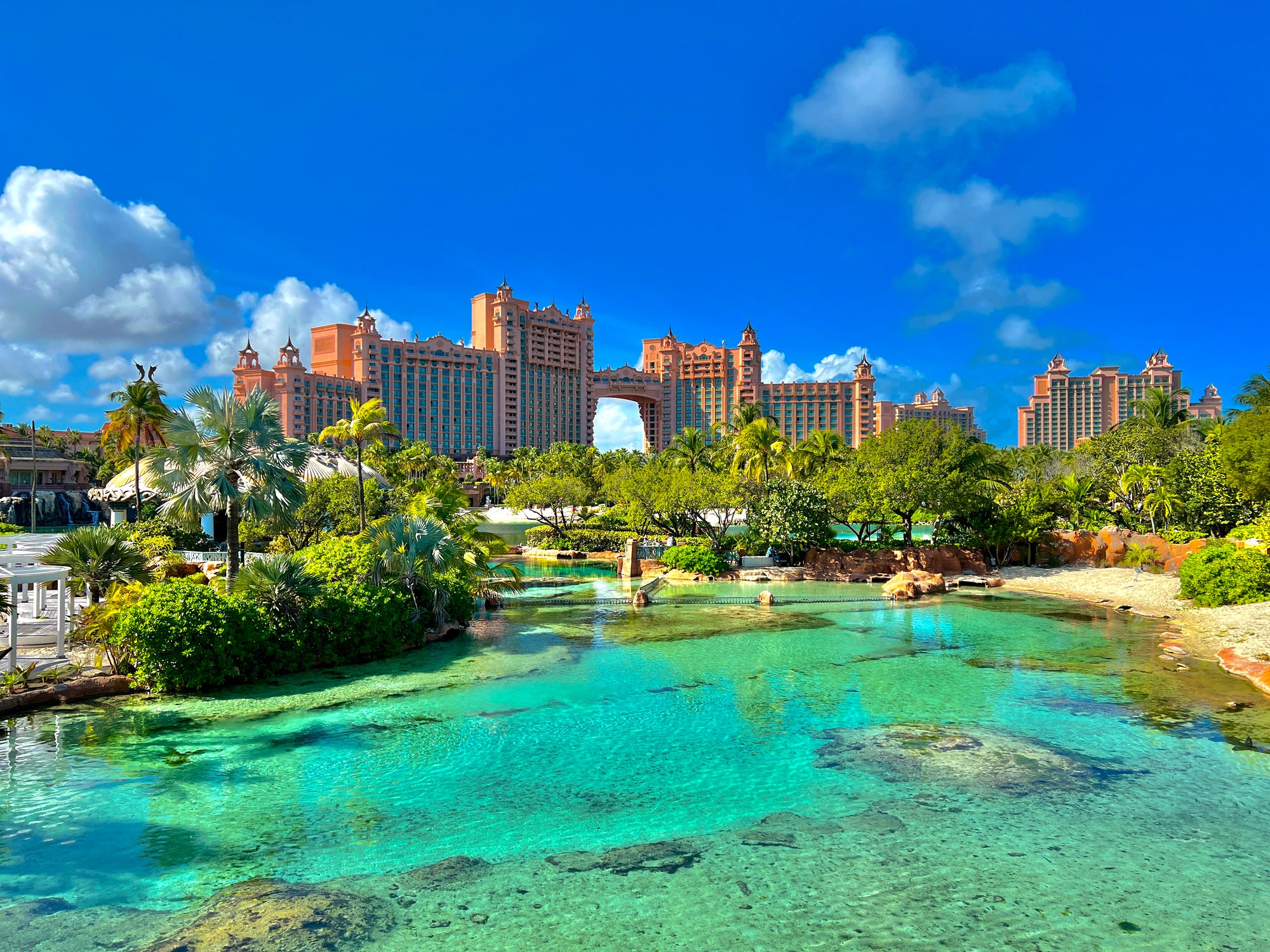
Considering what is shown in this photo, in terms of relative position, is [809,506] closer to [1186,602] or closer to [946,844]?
[1186,602]

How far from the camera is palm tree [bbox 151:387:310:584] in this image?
1631 cm

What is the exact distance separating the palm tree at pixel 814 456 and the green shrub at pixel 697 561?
1545 centimetres

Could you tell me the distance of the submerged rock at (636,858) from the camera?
8.20 meters

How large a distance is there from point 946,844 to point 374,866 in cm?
643

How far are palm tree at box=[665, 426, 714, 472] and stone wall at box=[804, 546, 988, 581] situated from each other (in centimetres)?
2266

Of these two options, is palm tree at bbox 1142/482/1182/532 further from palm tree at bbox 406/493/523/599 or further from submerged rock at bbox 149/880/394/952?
submerged rock at bbox 149/880/394/952

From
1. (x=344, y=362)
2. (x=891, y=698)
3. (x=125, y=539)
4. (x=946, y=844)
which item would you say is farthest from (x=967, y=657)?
(x=344, y=362)

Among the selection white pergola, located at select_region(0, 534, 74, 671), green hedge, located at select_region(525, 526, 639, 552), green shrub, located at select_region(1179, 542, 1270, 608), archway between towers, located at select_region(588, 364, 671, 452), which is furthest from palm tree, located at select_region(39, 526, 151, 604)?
archway between towers, located at select_region(588, 364, 671, 452)

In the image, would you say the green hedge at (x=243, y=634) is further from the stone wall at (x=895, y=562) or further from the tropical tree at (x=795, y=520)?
the stone wall at (x=895, y=562)

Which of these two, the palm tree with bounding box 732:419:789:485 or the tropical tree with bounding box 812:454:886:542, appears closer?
the tropical tree with bounding box 812:454:886:542

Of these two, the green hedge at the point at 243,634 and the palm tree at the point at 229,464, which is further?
the palm tree at the point at 229,464

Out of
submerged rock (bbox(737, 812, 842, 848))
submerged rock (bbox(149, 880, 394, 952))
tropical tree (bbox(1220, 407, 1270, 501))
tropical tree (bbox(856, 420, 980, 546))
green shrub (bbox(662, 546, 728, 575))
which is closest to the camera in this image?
submerged rock (bbox(149, 880, 394, 952))

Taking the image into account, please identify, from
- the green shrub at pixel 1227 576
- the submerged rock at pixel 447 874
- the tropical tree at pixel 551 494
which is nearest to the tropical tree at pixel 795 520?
the tropical tree at pixel 551 494

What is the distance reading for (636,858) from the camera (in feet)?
27.7
